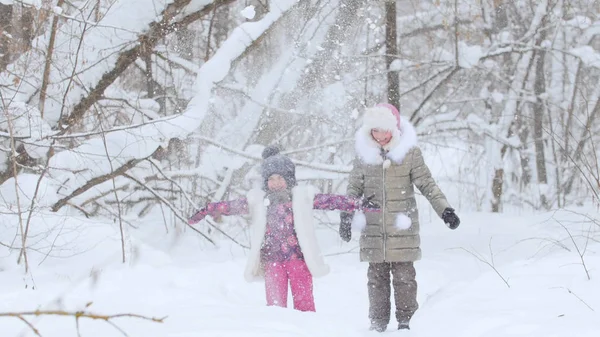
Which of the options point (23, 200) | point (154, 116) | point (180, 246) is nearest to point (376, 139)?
point (23, 200)

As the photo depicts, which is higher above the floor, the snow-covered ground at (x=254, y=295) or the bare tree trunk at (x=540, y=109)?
the bare tree trunk at (x=540, y=109)

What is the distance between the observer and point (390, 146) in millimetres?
4492

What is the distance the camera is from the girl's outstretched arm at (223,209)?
4.49 m

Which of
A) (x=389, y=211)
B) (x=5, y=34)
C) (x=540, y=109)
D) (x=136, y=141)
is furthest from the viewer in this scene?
(x=540, y=109)

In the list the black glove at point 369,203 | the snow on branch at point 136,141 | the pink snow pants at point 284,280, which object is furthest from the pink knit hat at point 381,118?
the snow on branch at point 136,141

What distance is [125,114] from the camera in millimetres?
7266

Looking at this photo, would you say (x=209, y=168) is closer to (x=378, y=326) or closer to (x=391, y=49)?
(x=391, y=49)

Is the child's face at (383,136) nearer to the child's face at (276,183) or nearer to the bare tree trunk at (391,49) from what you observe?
the child's face at (276,183)

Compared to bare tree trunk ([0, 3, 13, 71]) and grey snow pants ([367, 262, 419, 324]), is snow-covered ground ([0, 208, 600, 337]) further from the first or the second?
bare tree trunk ([0, 3, 13, 71])

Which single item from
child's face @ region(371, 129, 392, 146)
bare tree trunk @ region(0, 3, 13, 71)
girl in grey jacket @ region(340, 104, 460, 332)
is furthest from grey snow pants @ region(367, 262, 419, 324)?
bare tree trunk @ region(0, 3, 13, 71)

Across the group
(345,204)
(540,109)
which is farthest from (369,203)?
(540,109)

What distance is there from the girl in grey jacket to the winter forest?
280mm

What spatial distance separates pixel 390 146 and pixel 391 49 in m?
5.05

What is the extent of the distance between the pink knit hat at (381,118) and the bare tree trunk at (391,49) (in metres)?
4.50
